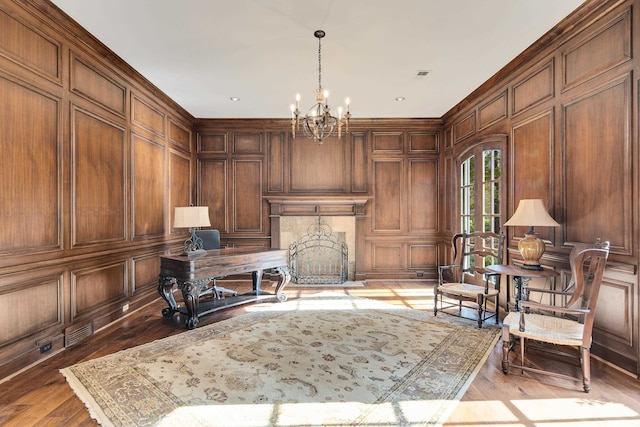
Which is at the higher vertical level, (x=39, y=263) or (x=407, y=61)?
(x=407, y=61)

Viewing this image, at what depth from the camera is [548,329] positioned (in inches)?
92.7

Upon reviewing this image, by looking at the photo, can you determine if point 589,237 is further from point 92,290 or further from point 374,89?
point 92,290

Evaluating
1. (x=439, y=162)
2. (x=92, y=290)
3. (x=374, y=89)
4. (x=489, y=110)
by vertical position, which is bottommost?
(x=92, y=290)

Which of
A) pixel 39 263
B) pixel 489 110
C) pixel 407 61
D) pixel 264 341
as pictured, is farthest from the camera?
pixel 489 110

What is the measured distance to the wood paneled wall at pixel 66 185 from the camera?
97.3 inches

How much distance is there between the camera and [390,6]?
2693 mm

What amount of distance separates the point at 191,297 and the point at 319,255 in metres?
2.97

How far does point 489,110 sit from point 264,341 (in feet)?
13.2

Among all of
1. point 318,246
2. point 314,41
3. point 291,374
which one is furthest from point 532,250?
point 318,246

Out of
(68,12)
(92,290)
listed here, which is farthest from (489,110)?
(92,290)

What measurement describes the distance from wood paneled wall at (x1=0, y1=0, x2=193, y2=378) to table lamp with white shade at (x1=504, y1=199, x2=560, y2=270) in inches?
163

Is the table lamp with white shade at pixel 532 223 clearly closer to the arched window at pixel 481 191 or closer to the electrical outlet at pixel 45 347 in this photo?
the arched window at pixel 481 191

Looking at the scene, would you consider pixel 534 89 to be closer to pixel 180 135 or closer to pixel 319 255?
pixel 319 255

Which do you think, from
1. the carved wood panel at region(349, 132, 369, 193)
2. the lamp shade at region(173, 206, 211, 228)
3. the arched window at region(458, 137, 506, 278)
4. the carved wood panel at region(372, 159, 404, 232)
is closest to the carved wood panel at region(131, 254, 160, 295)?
the lamp shade at region(173, 206, 211, 228)
